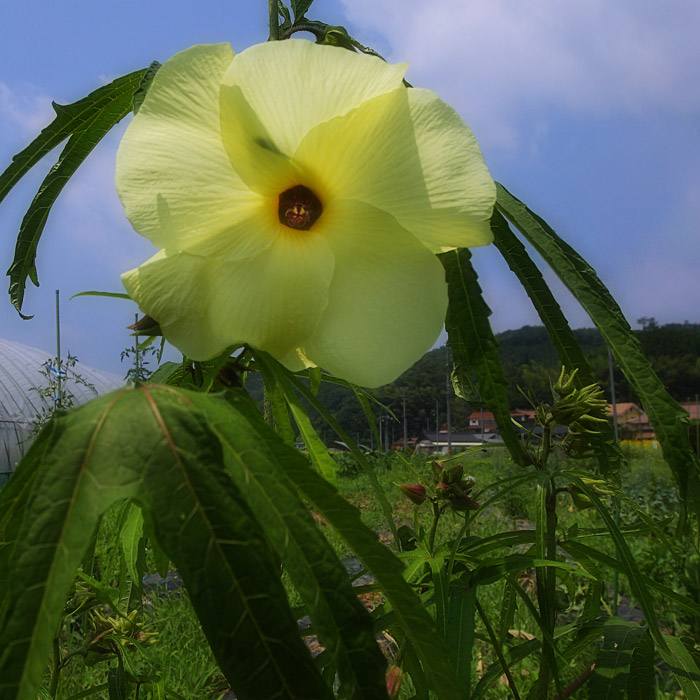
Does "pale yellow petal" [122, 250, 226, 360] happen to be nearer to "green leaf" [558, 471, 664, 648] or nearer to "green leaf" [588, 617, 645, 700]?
"green leaf" [558, 471, 664, 648]

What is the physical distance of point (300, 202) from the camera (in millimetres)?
408

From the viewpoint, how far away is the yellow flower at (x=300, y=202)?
0.36 metres

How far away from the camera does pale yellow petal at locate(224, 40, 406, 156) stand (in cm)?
35

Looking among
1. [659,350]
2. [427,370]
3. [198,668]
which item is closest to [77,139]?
[198,668]

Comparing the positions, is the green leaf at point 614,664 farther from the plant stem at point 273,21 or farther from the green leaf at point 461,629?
the plant stem at point 273,21

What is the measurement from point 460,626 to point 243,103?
47 cm

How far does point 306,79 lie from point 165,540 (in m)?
0.27

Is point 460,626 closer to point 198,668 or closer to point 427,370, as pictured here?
point 198,668

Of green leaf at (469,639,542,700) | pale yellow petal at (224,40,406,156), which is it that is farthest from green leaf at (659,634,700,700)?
pale yellow petal at (224,40,406,156)

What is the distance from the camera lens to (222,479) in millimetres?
276

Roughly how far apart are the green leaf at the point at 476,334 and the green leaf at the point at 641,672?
1.04 feet

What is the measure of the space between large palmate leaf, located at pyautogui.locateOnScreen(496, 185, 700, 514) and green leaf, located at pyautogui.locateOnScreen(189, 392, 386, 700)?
22 centimetres

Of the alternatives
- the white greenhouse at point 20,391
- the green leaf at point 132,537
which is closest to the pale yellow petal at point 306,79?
the green leaf at point 132,537

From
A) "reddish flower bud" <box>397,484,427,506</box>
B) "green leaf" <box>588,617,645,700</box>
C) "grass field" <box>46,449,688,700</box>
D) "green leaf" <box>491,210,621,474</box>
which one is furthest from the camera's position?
"grass field" <box>46,449,688,700</box>
